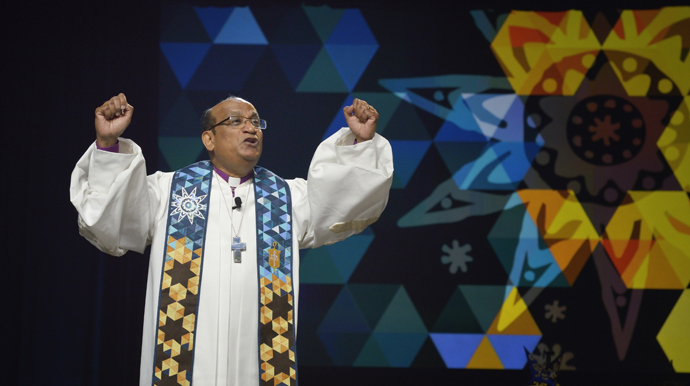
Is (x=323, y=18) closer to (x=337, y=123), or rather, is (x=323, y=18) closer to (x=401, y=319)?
(x=337, y=123)

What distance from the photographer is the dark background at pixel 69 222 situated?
131 inches

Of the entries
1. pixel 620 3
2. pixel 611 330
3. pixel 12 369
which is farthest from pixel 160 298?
pixel 620 3

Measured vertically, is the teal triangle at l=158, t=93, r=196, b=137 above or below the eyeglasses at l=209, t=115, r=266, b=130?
above

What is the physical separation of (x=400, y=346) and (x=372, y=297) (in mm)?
340

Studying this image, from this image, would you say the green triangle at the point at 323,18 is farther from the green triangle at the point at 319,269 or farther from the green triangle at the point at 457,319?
the green triangle at the point at 457,319

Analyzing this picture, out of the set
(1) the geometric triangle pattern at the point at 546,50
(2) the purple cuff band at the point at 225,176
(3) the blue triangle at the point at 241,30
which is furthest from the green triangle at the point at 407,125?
(2) the purple cuff band at the point at 225,176

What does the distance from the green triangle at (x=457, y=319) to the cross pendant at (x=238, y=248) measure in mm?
2057

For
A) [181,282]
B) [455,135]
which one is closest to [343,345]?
[455,135]

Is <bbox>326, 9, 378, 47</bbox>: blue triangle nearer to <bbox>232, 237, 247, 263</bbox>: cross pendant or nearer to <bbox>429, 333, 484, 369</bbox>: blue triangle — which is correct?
<bbox>429, 333, 484, 369</bbox>: blue triangle

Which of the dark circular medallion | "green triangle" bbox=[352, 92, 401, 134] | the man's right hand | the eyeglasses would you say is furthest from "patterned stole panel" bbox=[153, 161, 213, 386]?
the dark circular medallion

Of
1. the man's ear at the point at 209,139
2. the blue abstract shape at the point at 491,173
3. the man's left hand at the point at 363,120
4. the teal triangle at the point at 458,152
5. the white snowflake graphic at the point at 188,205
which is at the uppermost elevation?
the teal triangle at the point at 458,152

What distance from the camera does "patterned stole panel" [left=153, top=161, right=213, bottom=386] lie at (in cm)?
202

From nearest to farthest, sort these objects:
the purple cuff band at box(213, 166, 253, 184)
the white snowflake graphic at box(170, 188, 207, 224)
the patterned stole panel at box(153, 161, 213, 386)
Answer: the patterned stole panel at box(153, 161, 213, 386) → the white snowflake graphic at box(170, 188, 207, 224) → the purple cuff band at box(213, 166, 253, 184)

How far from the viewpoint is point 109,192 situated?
75.3 inches
